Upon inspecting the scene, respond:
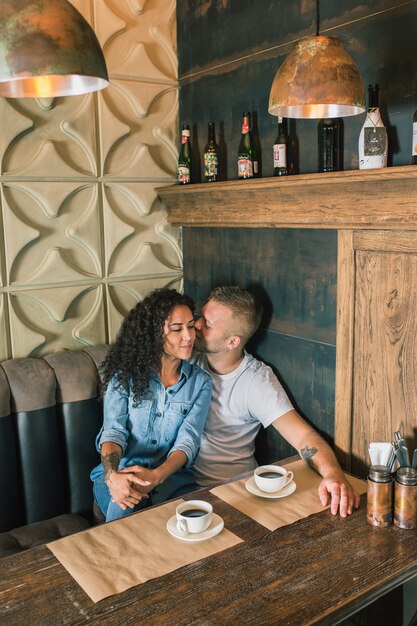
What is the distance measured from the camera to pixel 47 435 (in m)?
2.29

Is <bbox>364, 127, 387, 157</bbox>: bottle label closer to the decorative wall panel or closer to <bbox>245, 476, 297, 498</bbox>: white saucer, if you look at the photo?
<bbox>245, 476, 297, 498</bbox>: white saucer

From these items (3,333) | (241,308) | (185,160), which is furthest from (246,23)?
(3,333)

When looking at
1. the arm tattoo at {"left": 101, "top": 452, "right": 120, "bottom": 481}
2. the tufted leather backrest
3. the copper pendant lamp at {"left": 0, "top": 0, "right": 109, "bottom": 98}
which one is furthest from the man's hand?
the copper pendant lamp at {"left": 0, "top": 0, "right": 109, "bottom": 98}

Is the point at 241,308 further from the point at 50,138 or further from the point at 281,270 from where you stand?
the point at 50,138

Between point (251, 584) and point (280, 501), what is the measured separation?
1.32 ft

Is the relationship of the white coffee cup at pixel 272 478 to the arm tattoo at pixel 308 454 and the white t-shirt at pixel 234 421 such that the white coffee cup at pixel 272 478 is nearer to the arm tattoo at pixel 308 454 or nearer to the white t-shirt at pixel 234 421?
the arm tattoo at pixel 308 454

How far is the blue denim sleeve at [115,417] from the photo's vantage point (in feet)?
7.14

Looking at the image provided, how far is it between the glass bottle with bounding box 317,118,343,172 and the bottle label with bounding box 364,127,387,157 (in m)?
0.17

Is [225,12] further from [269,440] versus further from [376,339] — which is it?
[269,440]

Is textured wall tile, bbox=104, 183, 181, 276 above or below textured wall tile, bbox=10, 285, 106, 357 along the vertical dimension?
above

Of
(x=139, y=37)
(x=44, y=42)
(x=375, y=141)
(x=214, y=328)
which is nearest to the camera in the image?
(x=44, y=42)

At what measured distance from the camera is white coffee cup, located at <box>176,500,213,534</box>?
154 cm

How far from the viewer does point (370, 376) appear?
2.01 metres

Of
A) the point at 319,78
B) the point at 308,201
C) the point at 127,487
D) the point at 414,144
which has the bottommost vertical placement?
the point at 127,487
